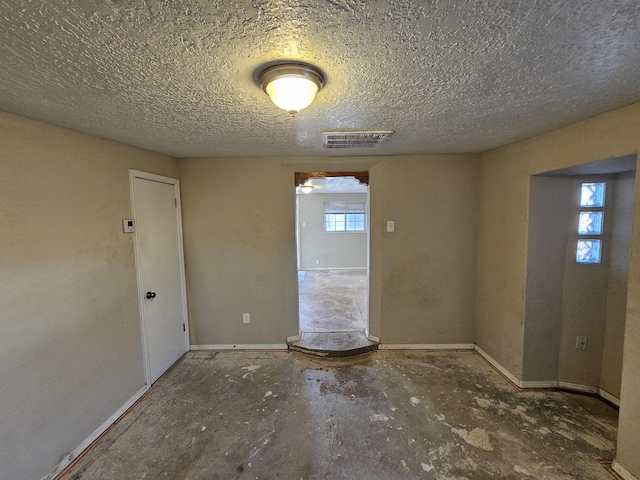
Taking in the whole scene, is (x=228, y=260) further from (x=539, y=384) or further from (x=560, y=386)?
(x=560, y=386)

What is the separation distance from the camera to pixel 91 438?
6.04 ft

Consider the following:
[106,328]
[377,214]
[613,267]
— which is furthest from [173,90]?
[613,267]

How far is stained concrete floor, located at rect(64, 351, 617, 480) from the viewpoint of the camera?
1611mm

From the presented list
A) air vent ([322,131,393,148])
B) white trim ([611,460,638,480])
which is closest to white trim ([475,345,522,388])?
white trim ([611,460,638,480])

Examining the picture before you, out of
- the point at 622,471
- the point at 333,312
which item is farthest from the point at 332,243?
the point at 622,471

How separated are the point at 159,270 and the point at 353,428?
2.26m

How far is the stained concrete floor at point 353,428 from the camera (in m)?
1.61

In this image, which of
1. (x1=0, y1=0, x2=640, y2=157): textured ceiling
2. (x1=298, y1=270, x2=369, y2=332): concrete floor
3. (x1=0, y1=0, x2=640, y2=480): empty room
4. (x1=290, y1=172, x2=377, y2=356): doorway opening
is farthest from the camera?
(x1=290, y1=172, x2=377, y2=356): doorway opening

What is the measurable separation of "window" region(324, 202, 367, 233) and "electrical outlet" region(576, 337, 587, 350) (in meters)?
5.11

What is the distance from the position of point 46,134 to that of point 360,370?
3.11 m

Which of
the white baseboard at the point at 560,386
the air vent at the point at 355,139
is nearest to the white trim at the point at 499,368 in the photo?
the white baseboard at the point at 560,386

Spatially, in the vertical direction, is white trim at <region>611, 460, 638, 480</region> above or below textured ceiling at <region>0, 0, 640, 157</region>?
below

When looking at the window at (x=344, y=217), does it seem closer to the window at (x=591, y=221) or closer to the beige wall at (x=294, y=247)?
the beige wall at (x=294, y=247)

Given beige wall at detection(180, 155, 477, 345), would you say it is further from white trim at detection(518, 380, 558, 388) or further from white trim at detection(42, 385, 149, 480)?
white trim at detection(42, 385, 149, 480)
